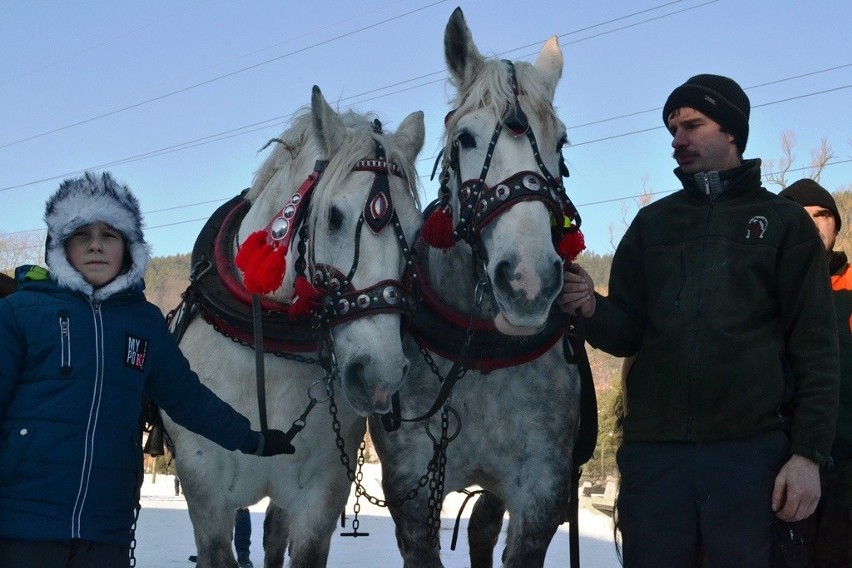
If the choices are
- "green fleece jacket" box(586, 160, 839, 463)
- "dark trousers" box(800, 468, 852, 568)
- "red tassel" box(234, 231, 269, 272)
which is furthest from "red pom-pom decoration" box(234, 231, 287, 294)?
"dark trousers" box(800, 468, 852, 568)

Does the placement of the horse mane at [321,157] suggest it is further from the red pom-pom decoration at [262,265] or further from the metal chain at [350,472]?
the metal chain at [350,472]

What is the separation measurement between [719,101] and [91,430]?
188 centimetres

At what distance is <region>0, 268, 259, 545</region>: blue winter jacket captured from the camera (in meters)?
2.37

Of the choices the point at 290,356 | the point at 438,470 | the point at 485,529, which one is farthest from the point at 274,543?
the point at 438,470

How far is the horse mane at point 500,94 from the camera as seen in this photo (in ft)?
9.10

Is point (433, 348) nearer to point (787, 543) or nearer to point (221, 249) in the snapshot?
point (221, 249)

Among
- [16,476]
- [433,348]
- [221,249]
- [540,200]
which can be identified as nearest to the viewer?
[16,476]

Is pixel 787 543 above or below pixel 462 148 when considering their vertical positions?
below

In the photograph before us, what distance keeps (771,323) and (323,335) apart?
1.25 m

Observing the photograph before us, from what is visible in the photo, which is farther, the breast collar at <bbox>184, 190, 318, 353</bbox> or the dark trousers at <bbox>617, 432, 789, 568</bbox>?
the breast collar at <bbox>184, 190, 318, 353</bbox>

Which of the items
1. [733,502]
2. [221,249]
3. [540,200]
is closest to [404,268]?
[540,200]

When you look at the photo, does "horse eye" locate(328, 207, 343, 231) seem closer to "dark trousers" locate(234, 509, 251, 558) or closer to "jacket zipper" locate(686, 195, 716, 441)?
"jacket zipper" locate(686, 195, 716, 441)

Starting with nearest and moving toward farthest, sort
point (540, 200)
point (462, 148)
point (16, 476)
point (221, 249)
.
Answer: point (16, 476) → point (540, 200) → point (462, 148) → point (221, 249)

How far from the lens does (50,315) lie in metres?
2.46
